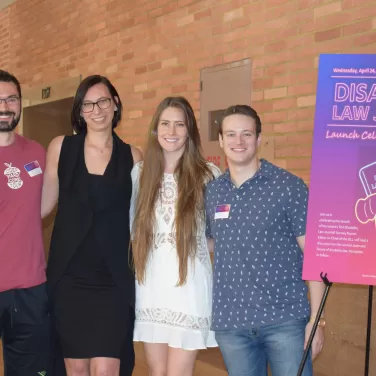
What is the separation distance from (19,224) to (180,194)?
0.69 metres

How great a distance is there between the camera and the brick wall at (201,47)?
345cm

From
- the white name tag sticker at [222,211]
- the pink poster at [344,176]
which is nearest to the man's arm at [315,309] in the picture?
the pink poster at [344,176]

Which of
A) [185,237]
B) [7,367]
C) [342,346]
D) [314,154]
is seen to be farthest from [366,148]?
[342,346]

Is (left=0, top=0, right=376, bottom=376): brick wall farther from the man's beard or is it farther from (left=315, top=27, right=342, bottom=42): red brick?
the man's beard

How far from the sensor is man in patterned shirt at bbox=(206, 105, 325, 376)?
1.93 meters

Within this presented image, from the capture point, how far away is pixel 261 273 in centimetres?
194

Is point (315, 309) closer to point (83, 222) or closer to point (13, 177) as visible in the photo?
point (83, 222)

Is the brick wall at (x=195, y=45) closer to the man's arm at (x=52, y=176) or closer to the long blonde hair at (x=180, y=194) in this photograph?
the long blonde hair at (x=180, y=194)

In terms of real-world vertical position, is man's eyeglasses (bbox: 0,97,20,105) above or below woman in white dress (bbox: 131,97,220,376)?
above

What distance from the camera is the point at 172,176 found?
236cm

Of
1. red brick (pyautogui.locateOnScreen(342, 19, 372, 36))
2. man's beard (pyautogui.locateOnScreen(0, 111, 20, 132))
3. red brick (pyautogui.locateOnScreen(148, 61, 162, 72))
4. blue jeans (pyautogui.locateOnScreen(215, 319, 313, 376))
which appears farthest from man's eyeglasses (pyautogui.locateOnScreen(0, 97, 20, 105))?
red brick (pyautogui.locateOnScreen(148, 61, 162, 72))

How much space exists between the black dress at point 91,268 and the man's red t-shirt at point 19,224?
0.27 ft

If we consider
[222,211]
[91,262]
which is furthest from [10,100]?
[222,211]

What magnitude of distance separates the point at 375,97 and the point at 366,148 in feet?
0.57
